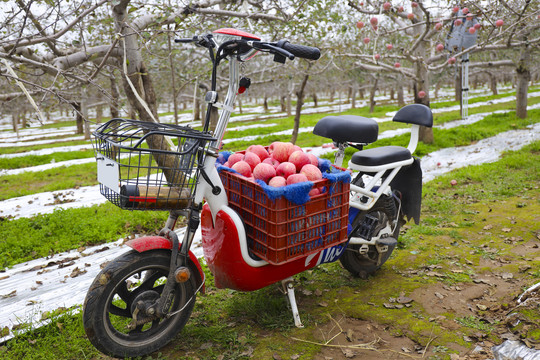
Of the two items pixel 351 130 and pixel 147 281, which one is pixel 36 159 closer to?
pixel 147 281

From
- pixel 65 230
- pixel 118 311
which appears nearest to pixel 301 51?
pixel 118 311

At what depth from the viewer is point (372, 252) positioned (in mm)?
3758

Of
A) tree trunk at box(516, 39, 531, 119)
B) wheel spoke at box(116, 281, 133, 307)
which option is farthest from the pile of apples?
tree trunk at box(516, 39, 531, 119)

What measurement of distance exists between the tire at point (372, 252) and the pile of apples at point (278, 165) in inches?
37.2

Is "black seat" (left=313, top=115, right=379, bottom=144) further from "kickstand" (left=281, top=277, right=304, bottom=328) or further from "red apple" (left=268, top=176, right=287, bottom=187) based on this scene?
"kickstand" (left=281, top=277, right=304, bottom=328)

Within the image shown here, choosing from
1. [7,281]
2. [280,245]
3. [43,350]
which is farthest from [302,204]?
[7,281]

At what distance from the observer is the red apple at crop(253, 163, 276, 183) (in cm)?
268

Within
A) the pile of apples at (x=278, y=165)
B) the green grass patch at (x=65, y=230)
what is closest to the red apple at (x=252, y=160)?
the pile of apples at (x=278, y=165)

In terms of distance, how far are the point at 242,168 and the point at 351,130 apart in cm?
100

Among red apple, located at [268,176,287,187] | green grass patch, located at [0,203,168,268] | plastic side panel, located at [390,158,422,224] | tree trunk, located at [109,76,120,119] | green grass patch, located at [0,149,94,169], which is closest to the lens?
red apple, located at [268,176,287,187]

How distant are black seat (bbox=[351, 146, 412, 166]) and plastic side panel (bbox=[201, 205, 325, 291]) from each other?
908 mm

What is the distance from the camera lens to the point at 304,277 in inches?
150

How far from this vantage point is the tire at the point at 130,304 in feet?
7.77

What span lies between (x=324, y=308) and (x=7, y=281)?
10.4 ft
